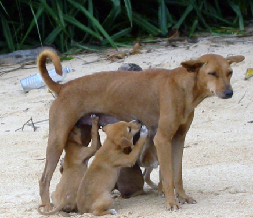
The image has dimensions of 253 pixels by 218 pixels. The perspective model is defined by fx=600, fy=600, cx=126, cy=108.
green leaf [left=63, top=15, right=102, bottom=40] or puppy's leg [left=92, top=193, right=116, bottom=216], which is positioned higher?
green leaf [left=63, top=15, right=102, bottom=40]

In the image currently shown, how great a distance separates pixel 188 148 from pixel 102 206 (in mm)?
2356

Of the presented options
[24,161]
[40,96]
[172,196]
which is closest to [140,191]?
[172,196]

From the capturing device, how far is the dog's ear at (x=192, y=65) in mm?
5461

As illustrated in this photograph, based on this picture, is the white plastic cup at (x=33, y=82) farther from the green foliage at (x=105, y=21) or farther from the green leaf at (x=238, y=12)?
the green leaf at (x=238, y=12)

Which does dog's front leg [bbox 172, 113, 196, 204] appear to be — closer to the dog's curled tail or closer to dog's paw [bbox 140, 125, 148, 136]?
dog's paw [bbox 140, 125, 148, 136]

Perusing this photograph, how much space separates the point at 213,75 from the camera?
539 cm

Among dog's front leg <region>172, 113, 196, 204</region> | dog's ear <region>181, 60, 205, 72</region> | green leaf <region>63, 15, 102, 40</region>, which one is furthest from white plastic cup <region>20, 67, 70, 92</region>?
dog's ear <region>181, 60, 205, 72</region>

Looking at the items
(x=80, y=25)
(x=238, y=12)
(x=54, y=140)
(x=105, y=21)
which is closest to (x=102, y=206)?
(x=54, y=140)

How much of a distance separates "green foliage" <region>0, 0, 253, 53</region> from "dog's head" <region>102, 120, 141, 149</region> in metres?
4.98

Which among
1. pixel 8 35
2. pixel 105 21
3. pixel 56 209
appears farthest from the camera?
pixel 105 21

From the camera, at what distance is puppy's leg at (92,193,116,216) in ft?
17.7

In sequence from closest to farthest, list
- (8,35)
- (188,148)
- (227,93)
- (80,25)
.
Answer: (227,93) → (188,148) → (80,25) → (8,35)

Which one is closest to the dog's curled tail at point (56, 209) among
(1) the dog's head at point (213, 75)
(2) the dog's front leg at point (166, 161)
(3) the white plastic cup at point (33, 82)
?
(2) the dog's front leg at point (166, 161)

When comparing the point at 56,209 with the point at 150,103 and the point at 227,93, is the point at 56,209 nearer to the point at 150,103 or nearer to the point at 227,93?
the point at 150,103
